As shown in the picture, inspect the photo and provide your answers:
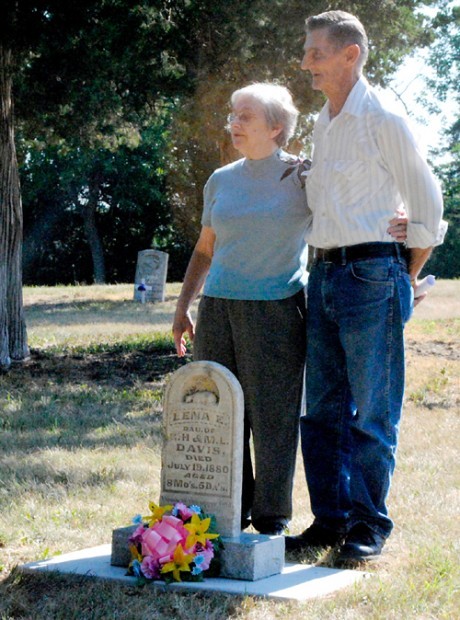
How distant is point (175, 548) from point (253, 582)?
1.15 ft

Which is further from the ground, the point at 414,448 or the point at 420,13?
the point at 420,13

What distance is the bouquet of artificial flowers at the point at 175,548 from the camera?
4.20 m

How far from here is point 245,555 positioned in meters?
4.29

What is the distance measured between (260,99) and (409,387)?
6.81 m

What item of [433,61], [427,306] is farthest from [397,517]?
[433,61]

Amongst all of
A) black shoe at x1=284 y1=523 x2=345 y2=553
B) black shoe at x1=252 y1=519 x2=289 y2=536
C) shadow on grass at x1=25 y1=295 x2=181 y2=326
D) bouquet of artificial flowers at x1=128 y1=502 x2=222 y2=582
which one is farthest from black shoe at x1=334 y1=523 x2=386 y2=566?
shadow on grass at x1=25 y1=295 x2=181 y2=326

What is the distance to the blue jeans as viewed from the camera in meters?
4.42

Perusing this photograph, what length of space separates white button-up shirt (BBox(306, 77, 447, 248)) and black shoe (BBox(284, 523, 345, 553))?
1344 millimetres

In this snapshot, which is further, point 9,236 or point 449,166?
point 449,166

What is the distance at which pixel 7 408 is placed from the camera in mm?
9180

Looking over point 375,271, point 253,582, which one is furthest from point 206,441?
point 375,271

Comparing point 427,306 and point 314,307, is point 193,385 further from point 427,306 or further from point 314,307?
point 427,306

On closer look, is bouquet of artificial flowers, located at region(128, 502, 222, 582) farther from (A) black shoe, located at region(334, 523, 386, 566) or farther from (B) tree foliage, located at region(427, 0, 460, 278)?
(B) tree foliage, located at region(427, 0, 460, 278)

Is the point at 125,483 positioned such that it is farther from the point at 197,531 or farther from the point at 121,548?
the point at 197,531
